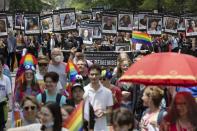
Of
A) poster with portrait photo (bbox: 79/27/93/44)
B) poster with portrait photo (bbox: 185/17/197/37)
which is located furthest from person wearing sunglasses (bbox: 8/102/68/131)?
poster with portrait photo (bbox: 79/27/93/44)

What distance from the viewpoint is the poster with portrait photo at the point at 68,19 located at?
17797 millimetres

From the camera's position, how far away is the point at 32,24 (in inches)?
716

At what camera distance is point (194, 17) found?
71.3ft

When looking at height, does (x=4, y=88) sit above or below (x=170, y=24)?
below

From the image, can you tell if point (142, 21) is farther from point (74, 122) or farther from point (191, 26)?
point (74, 122)

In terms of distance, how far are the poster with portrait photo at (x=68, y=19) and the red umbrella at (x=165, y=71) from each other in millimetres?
10873

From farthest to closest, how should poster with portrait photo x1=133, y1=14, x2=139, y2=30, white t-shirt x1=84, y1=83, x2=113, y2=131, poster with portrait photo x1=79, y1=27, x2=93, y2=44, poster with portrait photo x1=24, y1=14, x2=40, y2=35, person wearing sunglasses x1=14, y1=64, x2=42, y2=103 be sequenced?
poster with portrait photo x1=79, y1=27, x2=93, y2=44 < poster with portrait photo x1=133, y1=14, x2=139, y2=30 < poster with portrait photo x1=24, y1=14, x2=40, y2=35 < person wearing sunglasses x1=14, y1=64, x2=42, y2=103 < white t-shirt x1=84, y1=83, x2=113, y2=131

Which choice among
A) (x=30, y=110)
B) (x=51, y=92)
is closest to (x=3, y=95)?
(x=51, y=92)

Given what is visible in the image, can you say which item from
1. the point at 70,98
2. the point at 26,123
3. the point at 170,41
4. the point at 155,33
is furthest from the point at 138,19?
the point at 26,123

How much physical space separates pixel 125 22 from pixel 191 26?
2.71m

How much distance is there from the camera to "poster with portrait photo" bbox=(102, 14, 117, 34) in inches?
770

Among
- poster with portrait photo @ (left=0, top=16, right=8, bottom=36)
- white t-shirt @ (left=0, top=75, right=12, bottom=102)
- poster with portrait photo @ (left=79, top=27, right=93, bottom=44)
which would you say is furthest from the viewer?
poster with portrait photo @ (left=79, top=27, right=93, bottom=44)

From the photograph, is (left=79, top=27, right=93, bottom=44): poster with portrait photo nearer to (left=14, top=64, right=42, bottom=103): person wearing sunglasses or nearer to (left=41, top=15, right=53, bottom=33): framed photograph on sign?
(left=41, top=15, right=53, bottom=33): framed photograph on sign

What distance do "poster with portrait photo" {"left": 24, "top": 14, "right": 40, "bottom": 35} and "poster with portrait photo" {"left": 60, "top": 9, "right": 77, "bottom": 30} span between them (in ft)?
2.34
